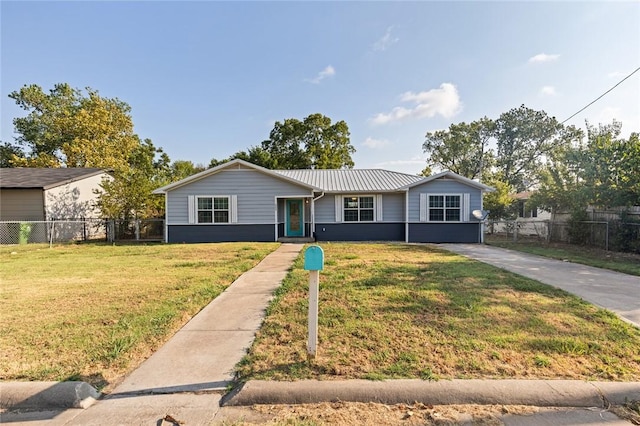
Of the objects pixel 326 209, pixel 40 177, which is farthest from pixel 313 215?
pixel 40 177

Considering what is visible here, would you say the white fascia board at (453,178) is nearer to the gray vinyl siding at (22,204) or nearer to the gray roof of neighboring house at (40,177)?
the gray roof of neighboring house at (40,177)

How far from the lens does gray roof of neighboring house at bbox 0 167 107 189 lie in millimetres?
16609

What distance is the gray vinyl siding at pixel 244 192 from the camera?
16000mm

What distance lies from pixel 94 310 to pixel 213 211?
1149cm

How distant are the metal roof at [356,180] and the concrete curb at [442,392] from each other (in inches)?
547

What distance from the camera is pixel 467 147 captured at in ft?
124

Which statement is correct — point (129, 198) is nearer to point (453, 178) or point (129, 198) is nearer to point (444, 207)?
point (444, 207)

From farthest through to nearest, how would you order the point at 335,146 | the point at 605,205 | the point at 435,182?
1. the point at 335,146
2. the point at 435,182
3. the point at 605,205

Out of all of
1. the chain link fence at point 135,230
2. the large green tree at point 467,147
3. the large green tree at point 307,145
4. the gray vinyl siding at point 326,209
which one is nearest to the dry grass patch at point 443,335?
the gray vinyl siding at point 326,209

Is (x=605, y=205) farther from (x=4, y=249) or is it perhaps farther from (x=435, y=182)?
(x=4, y=249)

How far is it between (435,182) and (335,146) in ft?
75.0

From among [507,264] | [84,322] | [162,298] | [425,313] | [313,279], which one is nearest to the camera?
[313,279]

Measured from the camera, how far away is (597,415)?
252 cm

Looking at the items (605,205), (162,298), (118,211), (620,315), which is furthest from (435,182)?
(118,211)
